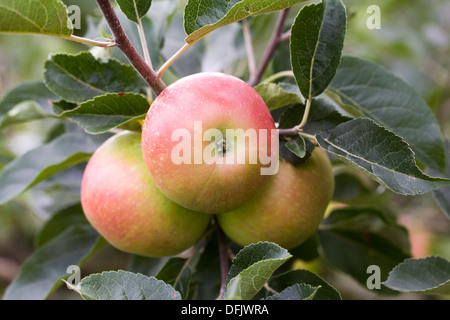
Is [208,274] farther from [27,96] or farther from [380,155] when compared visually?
[27,96]

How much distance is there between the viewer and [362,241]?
106cm

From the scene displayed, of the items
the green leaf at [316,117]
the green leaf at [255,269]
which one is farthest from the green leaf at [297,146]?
the green leaf at [255,269]

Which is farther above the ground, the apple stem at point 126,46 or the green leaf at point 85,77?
the apple stem at point 126,46

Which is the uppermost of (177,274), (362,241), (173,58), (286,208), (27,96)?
(173,58)

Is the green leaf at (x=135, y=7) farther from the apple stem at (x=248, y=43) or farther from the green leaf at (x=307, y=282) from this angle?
the green leaf at (x=307, y=282)

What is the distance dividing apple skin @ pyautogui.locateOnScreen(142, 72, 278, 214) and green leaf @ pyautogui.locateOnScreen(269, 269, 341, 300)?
183 millimetres

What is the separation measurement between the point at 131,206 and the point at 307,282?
28cm

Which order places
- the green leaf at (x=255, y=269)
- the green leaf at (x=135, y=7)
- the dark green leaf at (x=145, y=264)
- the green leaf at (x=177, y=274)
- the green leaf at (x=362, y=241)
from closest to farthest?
the green leaf at (x=255, y=269), the green leaf at (x=135, y=7), the green leaf at (x=177, y=274), the dark green leaf at (x=145, y=264), the green leaf at (x=362, y=241)

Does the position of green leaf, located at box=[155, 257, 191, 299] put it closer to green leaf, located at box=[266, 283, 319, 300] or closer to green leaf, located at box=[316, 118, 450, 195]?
green leaf, located at box=[266, 283, 319, 300]

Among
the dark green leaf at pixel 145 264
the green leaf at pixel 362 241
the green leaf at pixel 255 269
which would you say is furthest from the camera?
the green leaf at pixel 362 241

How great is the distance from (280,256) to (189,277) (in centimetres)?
27

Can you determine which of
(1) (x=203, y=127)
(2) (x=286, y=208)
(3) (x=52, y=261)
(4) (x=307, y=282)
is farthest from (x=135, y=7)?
(3) (x=52, y=261)

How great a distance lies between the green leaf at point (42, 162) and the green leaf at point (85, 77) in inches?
5.6

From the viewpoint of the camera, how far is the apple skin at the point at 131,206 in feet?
2.26
